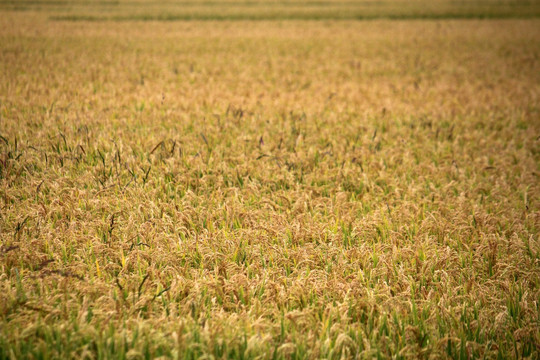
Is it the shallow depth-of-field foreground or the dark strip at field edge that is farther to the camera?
the dark strip at field edge

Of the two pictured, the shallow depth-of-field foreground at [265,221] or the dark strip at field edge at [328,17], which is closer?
the shallow depth-of-field foreground at [265,221]

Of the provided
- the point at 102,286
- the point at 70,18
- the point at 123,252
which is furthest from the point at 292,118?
the point at 70,18

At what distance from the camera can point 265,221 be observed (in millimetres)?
3400

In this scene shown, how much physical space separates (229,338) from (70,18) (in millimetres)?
29263

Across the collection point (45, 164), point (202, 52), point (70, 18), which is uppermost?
point (70, 18)

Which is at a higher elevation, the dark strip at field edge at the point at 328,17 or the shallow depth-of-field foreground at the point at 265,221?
the dark strip at field edge at the point at 328,17

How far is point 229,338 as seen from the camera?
213 centimetres

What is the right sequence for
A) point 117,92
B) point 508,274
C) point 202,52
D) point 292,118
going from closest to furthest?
point 508,274 → point 292,118 → point 117,92 → point 202,52

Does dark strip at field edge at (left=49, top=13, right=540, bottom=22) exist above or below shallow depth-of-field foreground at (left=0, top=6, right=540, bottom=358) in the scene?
above

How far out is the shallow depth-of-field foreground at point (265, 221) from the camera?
2.22 metres

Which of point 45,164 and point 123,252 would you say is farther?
point 45,164

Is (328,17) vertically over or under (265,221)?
over

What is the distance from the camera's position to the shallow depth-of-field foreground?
2.22m

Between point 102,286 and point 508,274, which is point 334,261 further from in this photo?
point 102,286
